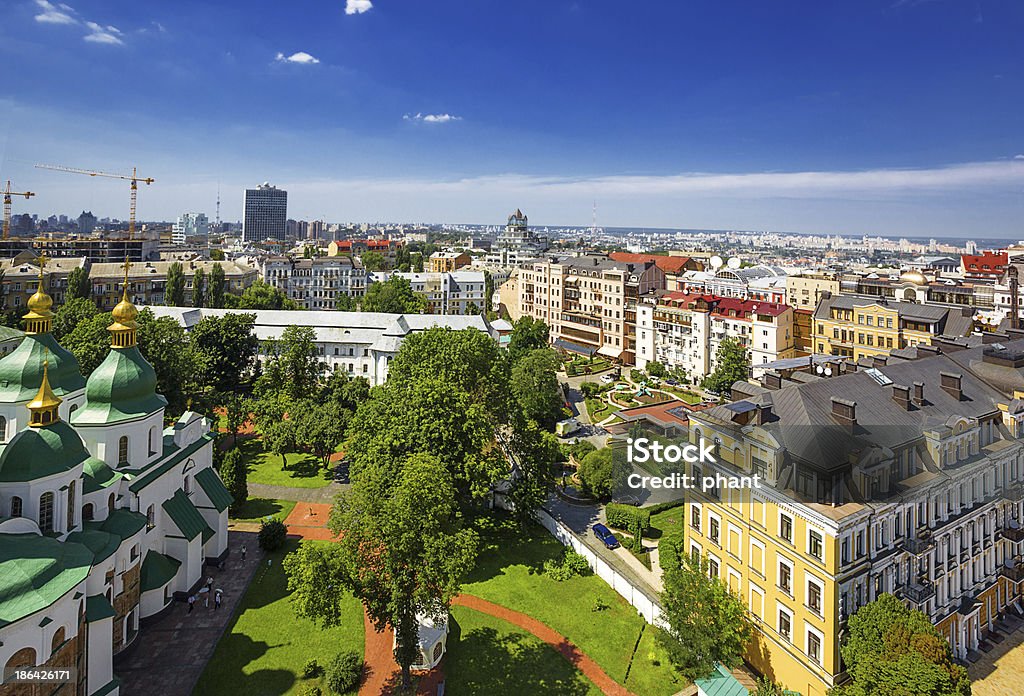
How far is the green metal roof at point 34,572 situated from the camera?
17984 mm

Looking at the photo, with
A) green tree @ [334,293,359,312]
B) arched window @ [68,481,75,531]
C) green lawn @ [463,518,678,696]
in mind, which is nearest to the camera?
arched window @ [68,481,75,531]

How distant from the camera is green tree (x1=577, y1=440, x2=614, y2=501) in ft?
137

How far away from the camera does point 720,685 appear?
23.4m

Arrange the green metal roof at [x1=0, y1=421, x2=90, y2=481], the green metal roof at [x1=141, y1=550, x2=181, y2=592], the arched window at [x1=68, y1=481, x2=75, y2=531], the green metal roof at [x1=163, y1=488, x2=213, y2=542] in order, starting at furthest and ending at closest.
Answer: the green metal roof at [x1=163, y1=488, x2=213, y2=542]
the green metal roof at [x1=141, y1=550, x2=181, y2=592]
the arched window at [x1=68, y1=481, x2=75, y2=531]
the green metal roof at [x1=0, y1=421, x2=90, y2=481]

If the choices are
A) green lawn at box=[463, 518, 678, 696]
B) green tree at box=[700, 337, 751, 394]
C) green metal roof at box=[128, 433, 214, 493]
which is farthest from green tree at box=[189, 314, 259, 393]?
green tree at box=[700, 337, 751, 394]

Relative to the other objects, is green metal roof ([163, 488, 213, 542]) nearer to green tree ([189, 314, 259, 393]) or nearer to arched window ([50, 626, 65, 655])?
arched window ([50, 626, 65, 655])

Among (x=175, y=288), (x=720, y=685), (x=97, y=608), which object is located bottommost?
(x=720, y=685)

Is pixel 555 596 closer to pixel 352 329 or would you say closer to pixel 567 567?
pixel 567 567

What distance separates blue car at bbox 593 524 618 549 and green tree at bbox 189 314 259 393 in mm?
44084

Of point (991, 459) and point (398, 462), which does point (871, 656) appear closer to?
point (991, 459)

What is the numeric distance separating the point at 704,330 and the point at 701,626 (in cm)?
5448

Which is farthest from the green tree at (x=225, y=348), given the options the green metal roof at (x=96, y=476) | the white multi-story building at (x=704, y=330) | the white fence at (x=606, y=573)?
the white multi-story building at (x=704, y=330)

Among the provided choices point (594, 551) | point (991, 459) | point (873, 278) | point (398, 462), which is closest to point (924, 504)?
point (991, 459)

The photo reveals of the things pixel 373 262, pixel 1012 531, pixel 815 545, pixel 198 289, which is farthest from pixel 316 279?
pixel 1012 531
